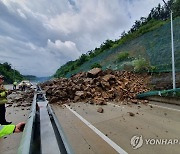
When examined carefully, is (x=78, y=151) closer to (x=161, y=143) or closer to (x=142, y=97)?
(x=161, y=143)

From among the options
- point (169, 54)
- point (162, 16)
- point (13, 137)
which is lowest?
point (13, 137)

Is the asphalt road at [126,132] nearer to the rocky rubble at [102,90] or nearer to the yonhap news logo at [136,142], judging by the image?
the yonhap news logo at [136,142]

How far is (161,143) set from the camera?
5938mm

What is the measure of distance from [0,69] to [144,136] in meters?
112

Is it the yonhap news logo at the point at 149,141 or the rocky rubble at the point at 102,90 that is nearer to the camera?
the yonhap news logo at the point at 149,141

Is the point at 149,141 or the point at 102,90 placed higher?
the point at 102,90

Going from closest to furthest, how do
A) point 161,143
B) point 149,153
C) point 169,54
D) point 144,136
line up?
point 149,153
point 161,143
point 144,136
point 169,54

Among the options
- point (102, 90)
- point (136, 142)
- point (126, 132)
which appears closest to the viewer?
point (136, 142)

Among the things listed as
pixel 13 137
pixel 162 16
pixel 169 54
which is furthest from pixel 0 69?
pixel 13 137

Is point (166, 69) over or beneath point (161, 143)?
over

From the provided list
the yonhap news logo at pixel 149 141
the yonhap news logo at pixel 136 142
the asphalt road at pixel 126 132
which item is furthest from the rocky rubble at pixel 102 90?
the yonhap news logo at pixel 149 141

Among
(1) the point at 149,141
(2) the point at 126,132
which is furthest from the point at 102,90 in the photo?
(1) the point at 149,141

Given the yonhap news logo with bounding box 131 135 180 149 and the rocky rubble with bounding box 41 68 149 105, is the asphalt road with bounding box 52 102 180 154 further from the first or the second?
the rocky rubble with bounding box 41 68 149 105

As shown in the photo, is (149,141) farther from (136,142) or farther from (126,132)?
(126,132)
